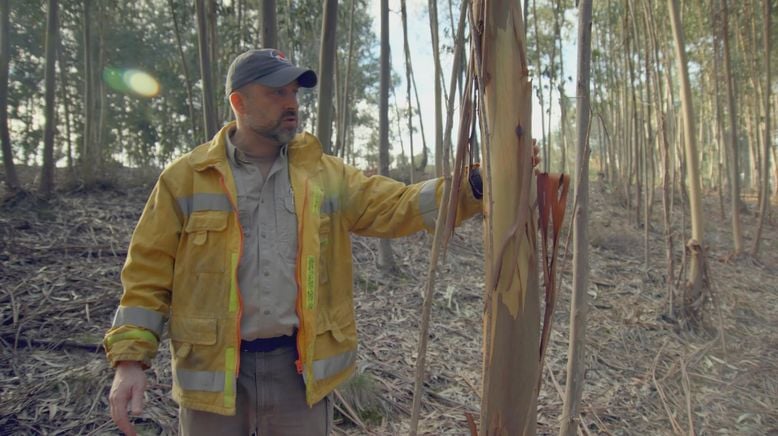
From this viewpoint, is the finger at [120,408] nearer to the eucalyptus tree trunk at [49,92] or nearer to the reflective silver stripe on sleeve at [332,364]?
the reflective silver stripe on sleeve at [332,364]

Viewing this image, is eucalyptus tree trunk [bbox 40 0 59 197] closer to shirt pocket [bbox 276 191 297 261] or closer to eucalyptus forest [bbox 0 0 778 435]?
eucalyptus forest [bbox 0 0 778 435]

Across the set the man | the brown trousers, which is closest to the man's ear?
the man

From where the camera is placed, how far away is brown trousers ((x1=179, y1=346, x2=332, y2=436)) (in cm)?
159

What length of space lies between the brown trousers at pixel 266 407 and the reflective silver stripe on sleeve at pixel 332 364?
0.09 metres

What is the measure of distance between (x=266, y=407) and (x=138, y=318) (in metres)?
0.49

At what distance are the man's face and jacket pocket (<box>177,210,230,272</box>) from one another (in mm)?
323

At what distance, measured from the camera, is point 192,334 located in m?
1.54

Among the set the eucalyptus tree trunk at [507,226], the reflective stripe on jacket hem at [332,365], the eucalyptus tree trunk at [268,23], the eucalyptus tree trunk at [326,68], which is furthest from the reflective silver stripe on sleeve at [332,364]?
the eucalyptus tree trunk at [268,23]

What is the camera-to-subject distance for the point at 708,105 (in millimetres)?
17375

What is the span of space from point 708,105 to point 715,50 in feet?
38.9

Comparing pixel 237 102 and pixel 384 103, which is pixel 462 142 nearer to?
pixel 237 102

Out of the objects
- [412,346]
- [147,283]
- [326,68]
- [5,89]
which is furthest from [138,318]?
[5,89]

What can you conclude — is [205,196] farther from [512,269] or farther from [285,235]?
[512,269]

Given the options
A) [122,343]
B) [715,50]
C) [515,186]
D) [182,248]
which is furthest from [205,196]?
[715,50]
